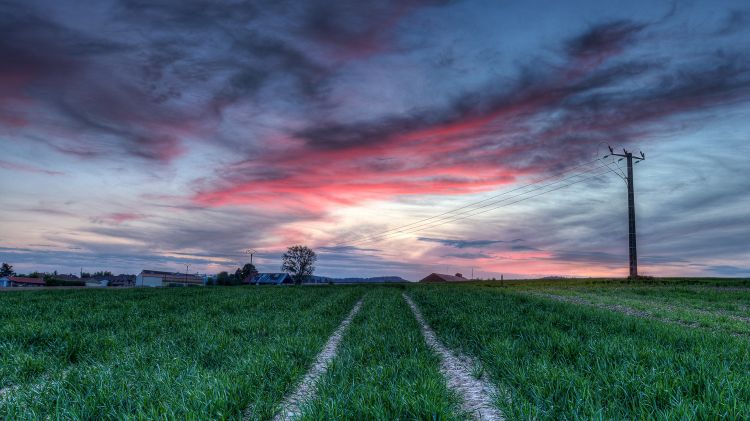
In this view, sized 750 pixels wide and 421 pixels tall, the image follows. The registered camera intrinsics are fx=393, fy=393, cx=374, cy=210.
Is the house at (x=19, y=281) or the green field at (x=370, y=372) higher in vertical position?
the green field at (x=370, y=372)

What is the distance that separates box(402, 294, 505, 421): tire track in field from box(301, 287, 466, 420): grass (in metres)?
0.30

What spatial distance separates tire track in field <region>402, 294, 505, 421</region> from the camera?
220 inches

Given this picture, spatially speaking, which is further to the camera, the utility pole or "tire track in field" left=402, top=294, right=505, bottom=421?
the utility pole

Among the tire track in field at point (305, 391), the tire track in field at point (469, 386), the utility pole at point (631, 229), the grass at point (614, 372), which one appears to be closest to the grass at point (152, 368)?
the tire track in field at point (305, 391)

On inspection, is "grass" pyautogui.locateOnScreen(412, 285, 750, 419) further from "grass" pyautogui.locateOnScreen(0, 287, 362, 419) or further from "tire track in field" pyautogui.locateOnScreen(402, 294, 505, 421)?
"grass" pyautogui.locateOnScreen(0, 287, 362, 419)

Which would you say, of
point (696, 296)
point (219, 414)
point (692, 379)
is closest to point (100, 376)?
point (219, 414)

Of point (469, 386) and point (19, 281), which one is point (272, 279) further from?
point (469, 386)

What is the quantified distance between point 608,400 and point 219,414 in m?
5.06

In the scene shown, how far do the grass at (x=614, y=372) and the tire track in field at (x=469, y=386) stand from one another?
252mm

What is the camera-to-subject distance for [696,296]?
27.3 m

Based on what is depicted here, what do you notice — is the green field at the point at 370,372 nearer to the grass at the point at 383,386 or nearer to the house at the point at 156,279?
the grass at the point at 383,386

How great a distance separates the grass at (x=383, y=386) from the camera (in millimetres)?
4832

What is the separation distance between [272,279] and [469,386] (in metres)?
154

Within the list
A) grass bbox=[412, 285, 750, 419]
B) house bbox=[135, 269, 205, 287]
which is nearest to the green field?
grass bbox=[412, 285, 750, 419]
